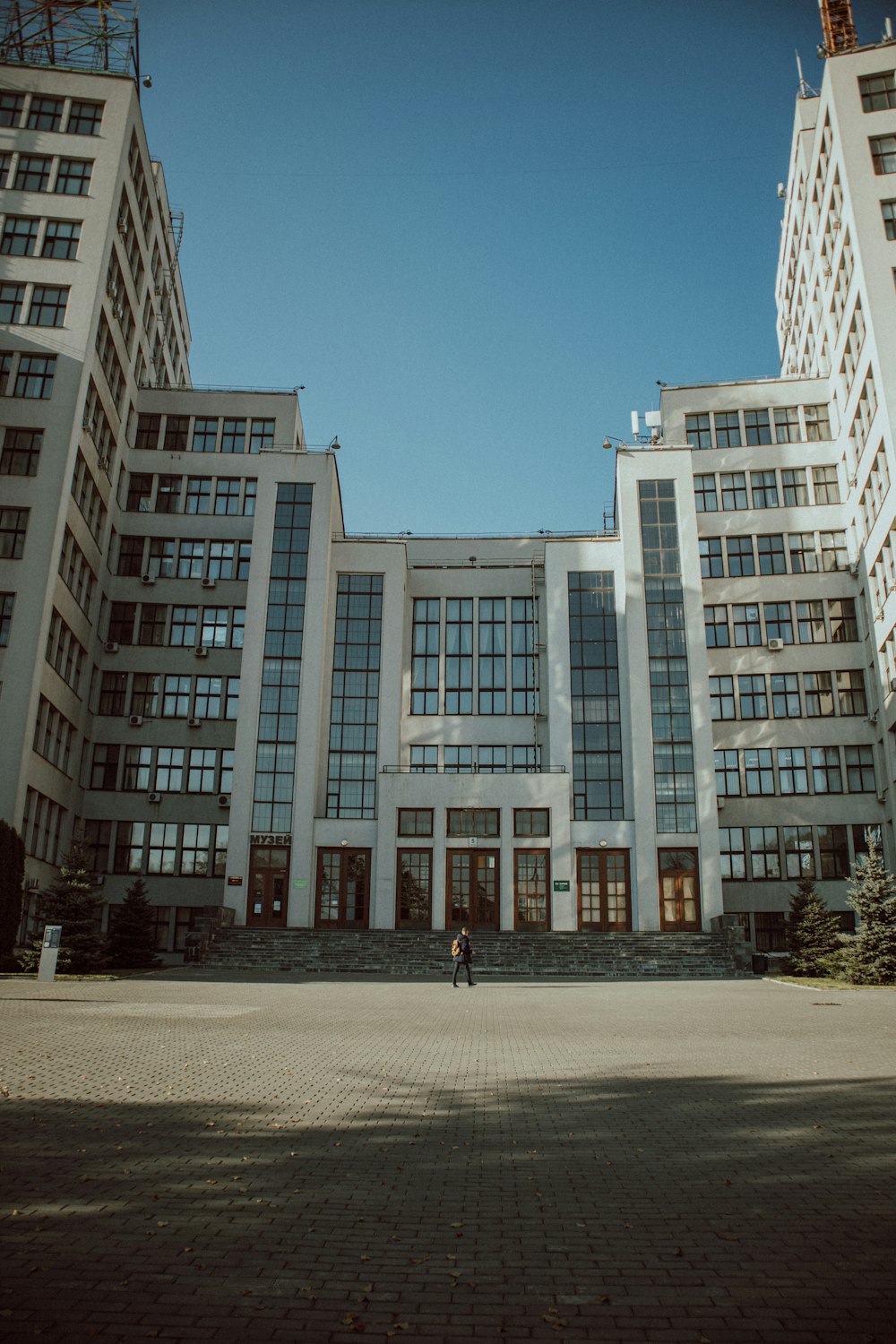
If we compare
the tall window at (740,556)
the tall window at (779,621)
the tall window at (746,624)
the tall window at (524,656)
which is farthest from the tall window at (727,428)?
the tall window at (524,656)

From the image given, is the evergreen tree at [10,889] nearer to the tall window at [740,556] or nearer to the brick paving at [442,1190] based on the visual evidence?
the brick paving at [442,1190]

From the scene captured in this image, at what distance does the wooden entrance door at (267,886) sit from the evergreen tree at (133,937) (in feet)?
21.9

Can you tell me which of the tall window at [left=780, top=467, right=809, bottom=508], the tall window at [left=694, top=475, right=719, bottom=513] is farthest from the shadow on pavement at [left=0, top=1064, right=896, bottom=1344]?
the tall window at [left=780, top=467, right=809, bottom=508]

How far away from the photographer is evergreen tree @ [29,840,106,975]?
25.7 metres

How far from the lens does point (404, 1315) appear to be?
4266 mm

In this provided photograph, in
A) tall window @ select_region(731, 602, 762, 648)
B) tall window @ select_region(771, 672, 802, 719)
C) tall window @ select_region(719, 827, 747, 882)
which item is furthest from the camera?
tall window @ select_region(731, 602, 762, 648)

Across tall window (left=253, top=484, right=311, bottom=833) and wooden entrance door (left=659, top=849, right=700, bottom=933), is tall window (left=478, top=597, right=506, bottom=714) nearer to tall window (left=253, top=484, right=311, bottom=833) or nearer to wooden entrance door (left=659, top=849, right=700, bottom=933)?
tall window (left=253, top=484, right=311, bottom=833)

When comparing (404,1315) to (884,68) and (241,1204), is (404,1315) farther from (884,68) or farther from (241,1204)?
(884,68)

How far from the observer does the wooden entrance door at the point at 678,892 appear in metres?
37.3

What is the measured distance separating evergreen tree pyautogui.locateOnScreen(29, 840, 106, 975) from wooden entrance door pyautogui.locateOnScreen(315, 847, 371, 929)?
40.1 feet

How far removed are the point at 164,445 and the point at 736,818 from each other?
3278 centimetres

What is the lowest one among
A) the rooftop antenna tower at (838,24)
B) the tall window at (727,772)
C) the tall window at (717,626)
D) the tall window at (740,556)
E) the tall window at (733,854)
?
the tall window at (733,854)

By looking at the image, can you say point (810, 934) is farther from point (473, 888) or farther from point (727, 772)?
point (473, 888)

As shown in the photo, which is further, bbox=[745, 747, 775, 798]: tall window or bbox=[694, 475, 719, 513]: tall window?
bbox=[694, 475, 719, 513]: tall window
